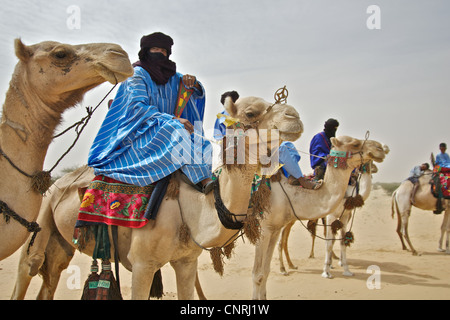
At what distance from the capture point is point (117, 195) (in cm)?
376

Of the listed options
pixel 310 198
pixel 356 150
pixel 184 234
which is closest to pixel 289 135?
pixel 184 234

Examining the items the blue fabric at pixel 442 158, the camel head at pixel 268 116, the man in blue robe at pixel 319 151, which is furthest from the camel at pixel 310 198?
the blue fabric at pixel 442 158

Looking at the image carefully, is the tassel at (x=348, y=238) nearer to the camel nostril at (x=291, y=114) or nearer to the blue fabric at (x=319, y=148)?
the blue fabric at (x=319, y=148)

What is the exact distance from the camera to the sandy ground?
24.8ft

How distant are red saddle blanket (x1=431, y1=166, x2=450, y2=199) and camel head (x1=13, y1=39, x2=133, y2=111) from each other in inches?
495

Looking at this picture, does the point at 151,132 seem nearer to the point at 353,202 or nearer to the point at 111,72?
the point at 111,72

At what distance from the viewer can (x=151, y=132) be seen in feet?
12.3

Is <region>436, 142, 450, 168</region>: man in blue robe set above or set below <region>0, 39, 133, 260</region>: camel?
above

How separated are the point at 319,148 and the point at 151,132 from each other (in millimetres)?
5796

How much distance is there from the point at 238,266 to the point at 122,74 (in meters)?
8.16

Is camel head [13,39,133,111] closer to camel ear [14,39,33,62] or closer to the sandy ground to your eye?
camel ear [14,39,33,62]

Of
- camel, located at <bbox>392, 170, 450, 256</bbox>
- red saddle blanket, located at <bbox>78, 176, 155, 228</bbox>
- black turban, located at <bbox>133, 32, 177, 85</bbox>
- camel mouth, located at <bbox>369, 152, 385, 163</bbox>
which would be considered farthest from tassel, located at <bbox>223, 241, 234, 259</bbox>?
camel, located at <bbox>392, 170, 450, 256</bbox>
